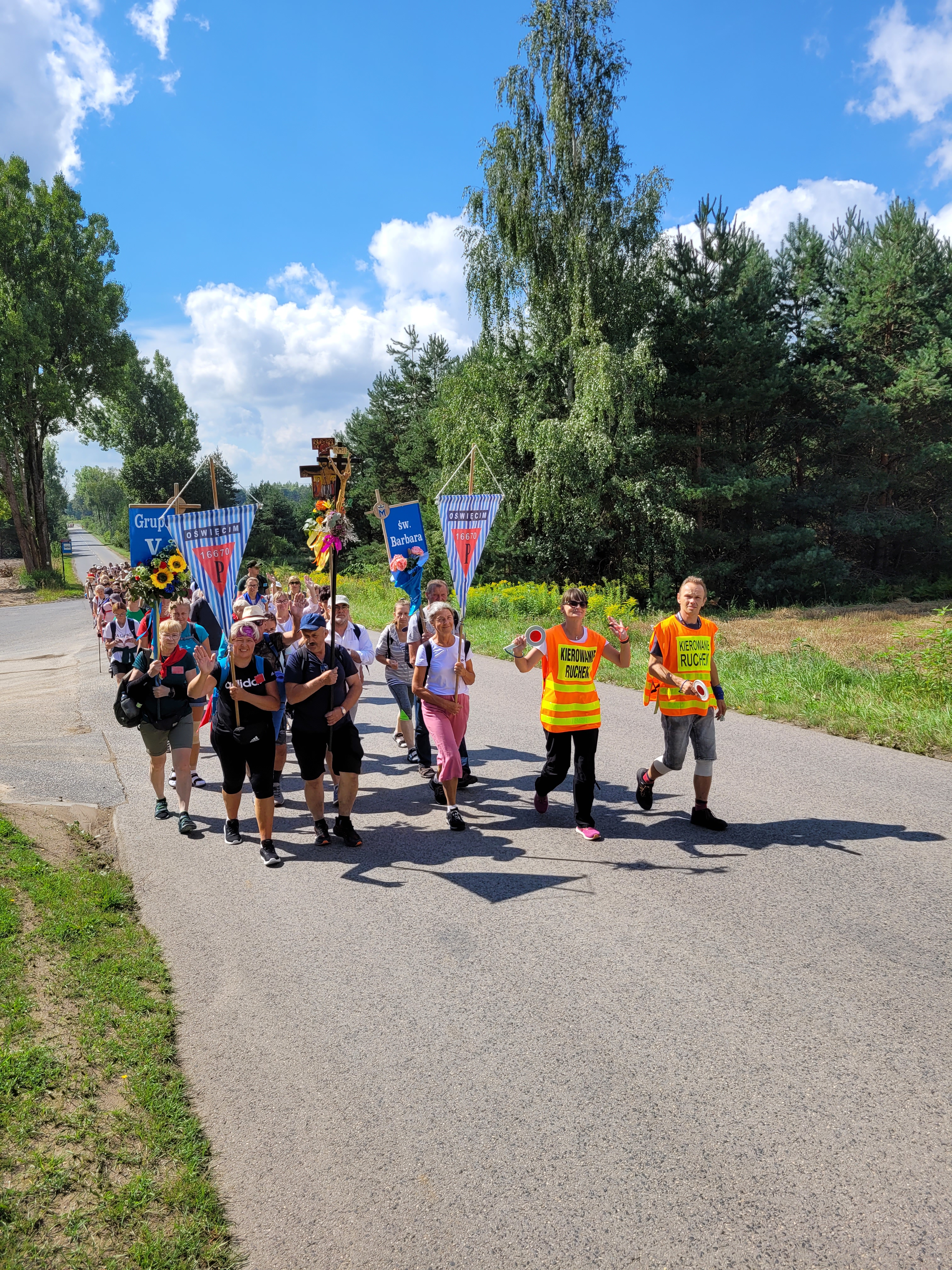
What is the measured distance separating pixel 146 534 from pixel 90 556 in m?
85.5

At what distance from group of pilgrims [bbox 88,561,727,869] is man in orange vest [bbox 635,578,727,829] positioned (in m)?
0.01

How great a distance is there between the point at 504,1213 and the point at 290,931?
252 centimetres

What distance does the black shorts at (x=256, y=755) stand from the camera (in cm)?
614

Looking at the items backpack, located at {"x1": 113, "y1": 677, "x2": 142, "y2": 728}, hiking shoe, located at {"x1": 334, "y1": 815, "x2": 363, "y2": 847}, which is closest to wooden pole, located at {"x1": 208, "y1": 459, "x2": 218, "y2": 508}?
backpack, located at {"x1": 113, "y1": 677, "x2": 142, "y2": 728}

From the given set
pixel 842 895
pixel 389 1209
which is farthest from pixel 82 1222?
pixel 842 895

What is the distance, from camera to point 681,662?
6.49m

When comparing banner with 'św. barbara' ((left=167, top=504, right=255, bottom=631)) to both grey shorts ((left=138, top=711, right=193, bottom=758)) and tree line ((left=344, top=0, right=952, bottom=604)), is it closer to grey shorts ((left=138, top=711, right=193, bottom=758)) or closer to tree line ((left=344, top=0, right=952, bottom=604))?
grey shorts ((left=138, top=711, right=193, bottom=758))

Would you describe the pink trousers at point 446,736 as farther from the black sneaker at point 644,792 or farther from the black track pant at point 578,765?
the black sneaker at point 644,792

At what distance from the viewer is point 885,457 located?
31500 millimetres

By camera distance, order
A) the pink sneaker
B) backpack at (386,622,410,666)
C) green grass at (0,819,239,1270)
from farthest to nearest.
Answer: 1. backpack at (386,622,410,666)
2. the pink sneaker
3. green grass at (0,819,239,1270)

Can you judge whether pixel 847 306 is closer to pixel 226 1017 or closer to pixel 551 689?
pixel 551 689

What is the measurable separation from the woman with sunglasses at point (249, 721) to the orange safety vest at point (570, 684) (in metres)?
2.15

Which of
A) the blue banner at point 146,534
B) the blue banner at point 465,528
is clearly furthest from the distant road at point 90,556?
the blue banner at point 465,528

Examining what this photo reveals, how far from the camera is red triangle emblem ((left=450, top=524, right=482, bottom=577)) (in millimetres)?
8695
